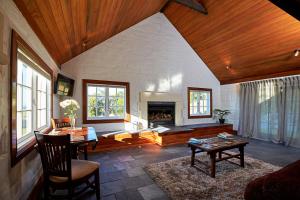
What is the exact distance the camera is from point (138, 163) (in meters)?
3.07

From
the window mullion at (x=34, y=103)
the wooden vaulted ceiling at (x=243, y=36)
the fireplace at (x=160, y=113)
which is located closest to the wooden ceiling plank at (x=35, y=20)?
the window mullion at (x=34, y=103)

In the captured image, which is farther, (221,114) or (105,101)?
(221,114)

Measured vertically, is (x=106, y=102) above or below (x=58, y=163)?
above

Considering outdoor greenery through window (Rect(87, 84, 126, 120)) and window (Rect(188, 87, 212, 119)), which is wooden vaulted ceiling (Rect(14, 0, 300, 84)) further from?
outdoor greenery through window (Rect(87, 84, 126, 120))

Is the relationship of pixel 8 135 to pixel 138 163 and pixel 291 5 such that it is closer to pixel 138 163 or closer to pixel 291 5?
pixel 138 163

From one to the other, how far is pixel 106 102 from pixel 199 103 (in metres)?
3.48

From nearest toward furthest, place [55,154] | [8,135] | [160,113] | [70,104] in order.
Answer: [8,135]
[55,154]
[70,104]
[160,113]

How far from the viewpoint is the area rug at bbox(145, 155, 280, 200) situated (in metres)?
1.99

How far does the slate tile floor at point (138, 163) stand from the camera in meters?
2.06

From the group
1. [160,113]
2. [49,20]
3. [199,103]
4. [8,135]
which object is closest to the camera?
[8,135]

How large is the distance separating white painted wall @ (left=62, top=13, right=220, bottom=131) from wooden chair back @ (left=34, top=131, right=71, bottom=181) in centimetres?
269

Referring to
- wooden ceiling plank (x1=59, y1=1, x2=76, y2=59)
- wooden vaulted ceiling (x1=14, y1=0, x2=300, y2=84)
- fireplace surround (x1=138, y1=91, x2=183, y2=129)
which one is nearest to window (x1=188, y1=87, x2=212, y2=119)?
fireplace surround (x1=138, y1=91, x2=183, y2=129)

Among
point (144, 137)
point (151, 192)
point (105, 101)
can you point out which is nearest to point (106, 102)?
point (105, 101)

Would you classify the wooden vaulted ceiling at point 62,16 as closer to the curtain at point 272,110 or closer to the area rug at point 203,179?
the area rug at point 203,179
